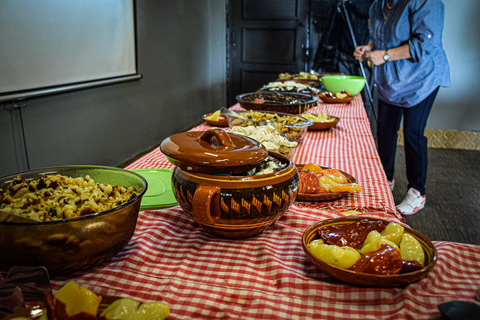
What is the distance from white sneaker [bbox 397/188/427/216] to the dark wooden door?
10.4ft

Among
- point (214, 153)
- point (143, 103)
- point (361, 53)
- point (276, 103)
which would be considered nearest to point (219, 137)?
point (214, 153)

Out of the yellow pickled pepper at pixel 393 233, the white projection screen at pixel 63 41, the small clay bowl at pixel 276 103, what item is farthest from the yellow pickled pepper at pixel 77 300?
the white projection screen at pixel 63 41

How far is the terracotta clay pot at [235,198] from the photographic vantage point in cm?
67

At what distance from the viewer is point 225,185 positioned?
66cm

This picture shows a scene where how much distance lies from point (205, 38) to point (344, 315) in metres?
4.80

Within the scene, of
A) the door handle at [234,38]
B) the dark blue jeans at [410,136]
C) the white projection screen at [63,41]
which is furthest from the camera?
the door handle at [234,38]

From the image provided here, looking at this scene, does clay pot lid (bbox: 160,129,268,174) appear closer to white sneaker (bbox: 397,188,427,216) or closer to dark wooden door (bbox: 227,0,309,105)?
white sneaker (bbox: 397,188,427,216)

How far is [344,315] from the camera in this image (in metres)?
0.56

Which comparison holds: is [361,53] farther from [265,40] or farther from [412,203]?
[265,40]

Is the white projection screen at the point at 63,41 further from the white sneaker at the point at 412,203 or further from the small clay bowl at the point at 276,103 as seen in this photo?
the white sneaker at the point at 412,203

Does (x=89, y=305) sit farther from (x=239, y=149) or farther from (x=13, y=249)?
(x=239, y=149)

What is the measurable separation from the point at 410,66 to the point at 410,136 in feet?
1.38

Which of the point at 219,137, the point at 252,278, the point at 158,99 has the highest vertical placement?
the point at 219,137

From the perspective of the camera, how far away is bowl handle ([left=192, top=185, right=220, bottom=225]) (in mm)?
660
